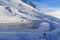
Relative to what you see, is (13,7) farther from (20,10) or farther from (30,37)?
(30,37)

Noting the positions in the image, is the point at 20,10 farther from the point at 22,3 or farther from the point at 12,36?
the point at 12,36

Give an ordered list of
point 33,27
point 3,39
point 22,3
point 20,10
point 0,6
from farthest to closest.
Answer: point 22,3 → point 20,10 → point 0,6 → point 33,27 → point 3,39

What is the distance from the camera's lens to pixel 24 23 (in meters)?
3.56

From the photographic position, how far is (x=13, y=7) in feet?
15.7

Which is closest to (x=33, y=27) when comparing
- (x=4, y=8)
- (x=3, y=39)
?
(x=3, y=39)

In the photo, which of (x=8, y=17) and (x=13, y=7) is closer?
(x=8, y=17)

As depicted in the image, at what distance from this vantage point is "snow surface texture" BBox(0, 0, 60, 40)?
99.9 inches

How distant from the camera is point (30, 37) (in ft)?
8.23

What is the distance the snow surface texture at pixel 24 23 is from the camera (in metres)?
2.54

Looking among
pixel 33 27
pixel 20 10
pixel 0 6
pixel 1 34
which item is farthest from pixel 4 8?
pixel 1 34

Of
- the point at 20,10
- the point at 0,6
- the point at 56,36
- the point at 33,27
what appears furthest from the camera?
the point at 20,10

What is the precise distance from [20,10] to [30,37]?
7.82 ft

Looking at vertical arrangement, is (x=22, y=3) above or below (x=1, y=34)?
above

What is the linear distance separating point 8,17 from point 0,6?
0.44 metres
